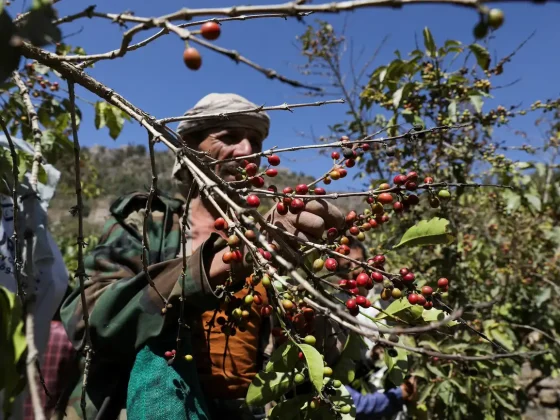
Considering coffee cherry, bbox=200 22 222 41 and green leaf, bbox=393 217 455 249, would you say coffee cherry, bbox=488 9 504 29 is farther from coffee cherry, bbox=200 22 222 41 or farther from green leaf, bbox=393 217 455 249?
green leaf, bbox=393 217 455 249


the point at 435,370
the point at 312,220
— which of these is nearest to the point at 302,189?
the point at 312,220

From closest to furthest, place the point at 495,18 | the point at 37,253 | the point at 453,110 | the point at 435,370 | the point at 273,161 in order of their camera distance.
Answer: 1. the point at 495,18
2. the point at 273,161
3. the point at 37,253
4. the point at 435,370
5. the point at 453,110

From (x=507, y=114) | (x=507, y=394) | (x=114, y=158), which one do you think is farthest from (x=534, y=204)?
(x=114, y=158)

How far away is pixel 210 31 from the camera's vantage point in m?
0.57

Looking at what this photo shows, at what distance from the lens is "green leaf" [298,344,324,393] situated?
848 mm

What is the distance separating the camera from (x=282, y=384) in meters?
1.04

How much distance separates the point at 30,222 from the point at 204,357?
1022mm

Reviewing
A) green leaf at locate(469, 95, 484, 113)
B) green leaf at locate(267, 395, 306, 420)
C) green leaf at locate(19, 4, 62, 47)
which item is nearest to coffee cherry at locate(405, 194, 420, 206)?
green leaf at locate(267, 395, 306, 420)

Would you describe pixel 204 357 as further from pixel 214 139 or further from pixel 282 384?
pixel 214 139

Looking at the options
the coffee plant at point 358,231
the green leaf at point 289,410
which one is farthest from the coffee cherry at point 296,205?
the green leaf at point 289,410

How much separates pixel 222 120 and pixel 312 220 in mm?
947

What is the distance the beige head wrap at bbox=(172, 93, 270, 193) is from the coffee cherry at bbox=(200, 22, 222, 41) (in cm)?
132

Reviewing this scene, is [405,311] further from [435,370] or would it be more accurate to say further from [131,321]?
[435,370]

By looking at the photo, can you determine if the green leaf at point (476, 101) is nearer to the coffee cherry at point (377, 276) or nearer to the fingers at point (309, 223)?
the fingers at point (309, 223)
